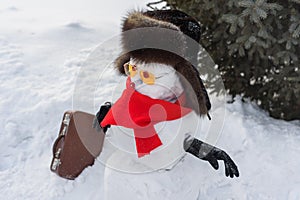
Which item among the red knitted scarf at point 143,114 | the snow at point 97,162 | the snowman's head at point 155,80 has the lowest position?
the snow at point 97,162

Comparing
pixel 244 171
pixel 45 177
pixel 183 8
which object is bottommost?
pixel 45 177

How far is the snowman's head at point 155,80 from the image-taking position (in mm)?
1816

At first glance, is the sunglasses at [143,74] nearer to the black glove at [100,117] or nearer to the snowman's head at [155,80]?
the snowman's head at [155,80]

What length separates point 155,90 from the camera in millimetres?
1860

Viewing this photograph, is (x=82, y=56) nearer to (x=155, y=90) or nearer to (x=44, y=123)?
(x=44, y=123)

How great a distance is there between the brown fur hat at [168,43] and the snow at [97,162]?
0.41 m

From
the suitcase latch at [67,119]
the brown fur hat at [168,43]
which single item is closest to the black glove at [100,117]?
the suitcase latch at [67,119]

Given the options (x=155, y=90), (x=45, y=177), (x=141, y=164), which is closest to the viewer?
(x=155, y=90)

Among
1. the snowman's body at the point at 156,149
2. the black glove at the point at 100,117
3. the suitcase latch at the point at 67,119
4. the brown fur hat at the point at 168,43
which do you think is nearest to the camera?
the brown fur hat at the point at 168,43

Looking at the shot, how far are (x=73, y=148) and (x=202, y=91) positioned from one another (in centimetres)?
80

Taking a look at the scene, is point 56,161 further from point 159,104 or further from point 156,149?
point 159,104

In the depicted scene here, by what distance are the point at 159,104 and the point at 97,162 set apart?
0.76 m

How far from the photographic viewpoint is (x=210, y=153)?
74.6 inches

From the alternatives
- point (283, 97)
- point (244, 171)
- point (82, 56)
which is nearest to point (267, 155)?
point (244, 171)
